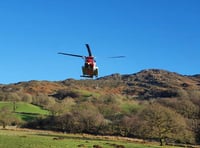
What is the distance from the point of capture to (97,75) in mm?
23000

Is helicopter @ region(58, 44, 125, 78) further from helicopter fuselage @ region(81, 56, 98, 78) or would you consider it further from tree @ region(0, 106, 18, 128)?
tree @ region(0, 106, 18, 128)

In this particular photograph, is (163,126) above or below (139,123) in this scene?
below

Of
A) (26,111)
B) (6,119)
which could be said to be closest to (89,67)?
(6,119)

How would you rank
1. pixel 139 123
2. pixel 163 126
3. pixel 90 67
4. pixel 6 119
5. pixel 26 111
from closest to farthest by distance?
1. pixel 90 67
2. pixel 163 126
3. pixel 139 123
4. pixel 6 119
5. pixel 26 111

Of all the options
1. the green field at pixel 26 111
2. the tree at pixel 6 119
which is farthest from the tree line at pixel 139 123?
the green field at pixel 26 111

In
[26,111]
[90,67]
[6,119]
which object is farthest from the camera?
[26,111]

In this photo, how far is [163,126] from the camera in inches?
3740

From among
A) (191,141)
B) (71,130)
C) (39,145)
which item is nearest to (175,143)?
(191,141)

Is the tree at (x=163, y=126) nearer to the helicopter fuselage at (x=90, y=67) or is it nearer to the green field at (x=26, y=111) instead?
the green field at (x=26, y=111)

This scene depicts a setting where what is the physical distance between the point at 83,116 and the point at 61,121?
25.7ft

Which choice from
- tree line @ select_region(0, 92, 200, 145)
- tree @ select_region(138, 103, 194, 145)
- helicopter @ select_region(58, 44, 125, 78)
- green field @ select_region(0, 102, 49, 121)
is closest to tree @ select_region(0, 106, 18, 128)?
tree line @ select_region(0, 92, 200, 145)

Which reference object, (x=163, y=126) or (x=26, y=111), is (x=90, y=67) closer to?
(x=163, y=126)

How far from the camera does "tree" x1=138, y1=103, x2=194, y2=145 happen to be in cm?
9450

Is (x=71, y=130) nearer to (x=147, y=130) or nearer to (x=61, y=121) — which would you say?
(x=61, y=121)
